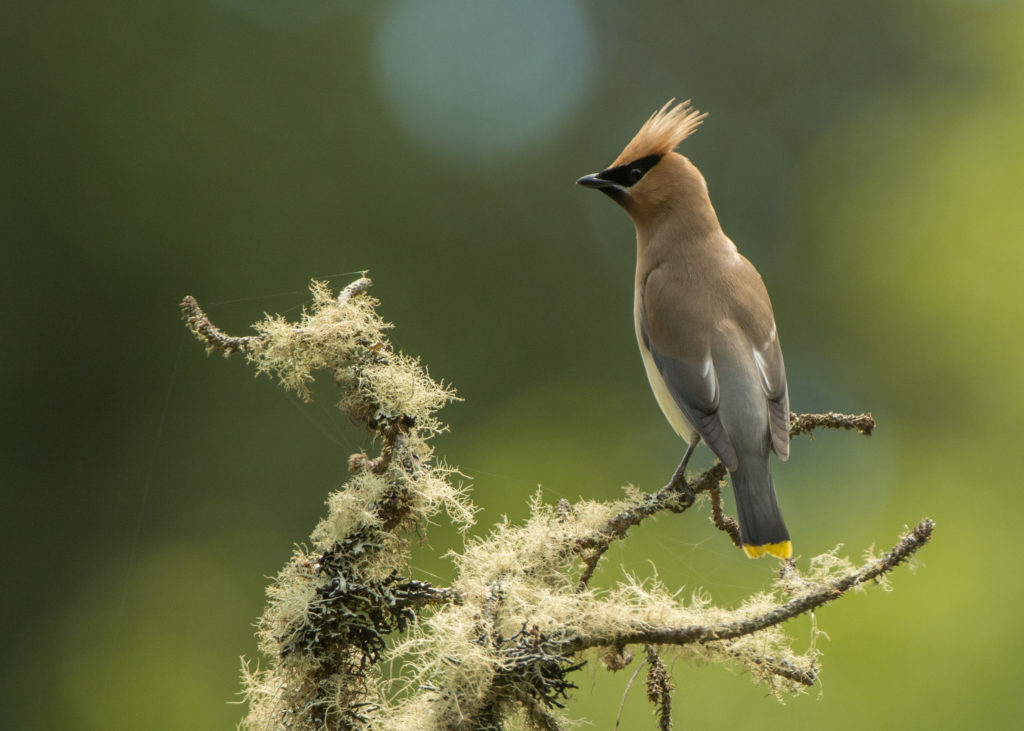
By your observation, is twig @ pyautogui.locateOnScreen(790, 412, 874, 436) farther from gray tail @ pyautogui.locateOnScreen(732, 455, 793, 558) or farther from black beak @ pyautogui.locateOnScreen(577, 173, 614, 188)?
black beak @ pyautogui.locateOnScreen(577, 173, 614, 188)

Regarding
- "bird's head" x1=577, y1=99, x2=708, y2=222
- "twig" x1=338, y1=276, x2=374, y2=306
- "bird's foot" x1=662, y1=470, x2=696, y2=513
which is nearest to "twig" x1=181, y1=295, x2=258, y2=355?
"twig" x1=338, y1=276, x2=374, y2=306

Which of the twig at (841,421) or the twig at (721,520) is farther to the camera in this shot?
the twig at (721,520)

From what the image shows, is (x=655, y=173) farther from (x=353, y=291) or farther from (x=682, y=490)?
(x=353, y=291)

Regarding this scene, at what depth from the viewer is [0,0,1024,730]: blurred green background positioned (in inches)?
218

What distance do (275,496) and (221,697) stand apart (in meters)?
1.18

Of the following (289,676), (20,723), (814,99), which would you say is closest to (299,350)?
(289,676)

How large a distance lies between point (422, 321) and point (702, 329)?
3953 millimetres

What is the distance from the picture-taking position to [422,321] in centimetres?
682

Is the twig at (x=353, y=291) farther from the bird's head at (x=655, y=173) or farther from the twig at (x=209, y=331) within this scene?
the bird's head at (x=655, y=173)

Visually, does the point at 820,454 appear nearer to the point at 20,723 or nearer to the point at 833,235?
the point at 833,235

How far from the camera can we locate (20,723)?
20.1 ft

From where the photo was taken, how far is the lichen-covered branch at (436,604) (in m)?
1.79

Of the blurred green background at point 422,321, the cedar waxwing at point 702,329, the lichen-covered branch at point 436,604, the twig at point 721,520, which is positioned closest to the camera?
the lichen-covered branch at point 436,604

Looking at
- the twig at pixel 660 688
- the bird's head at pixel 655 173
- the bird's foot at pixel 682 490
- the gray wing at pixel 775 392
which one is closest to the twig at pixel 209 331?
the bird's foot at pixel 682 490
